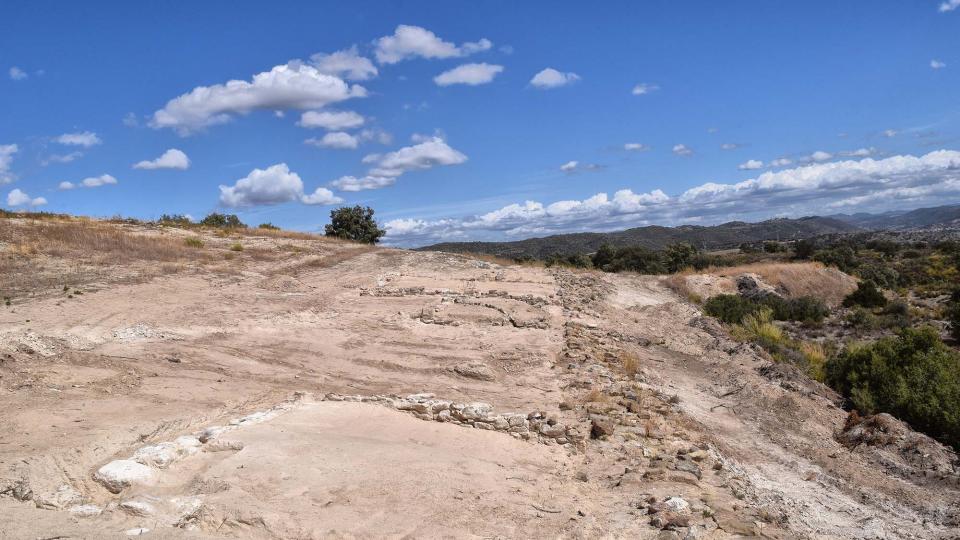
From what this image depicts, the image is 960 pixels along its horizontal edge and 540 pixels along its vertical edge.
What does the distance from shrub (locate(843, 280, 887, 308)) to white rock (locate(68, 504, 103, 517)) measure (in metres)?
26.3

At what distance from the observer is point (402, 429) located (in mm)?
7656

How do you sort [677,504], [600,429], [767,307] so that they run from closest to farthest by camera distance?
[677,504], [600,429], [767,307]

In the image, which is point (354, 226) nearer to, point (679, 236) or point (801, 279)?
point (801, 279)

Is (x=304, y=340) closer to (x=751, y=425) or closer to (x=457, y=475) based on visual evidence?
(x=457, y=475)

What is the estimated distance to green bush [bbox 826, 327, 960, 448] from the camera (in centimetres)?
897

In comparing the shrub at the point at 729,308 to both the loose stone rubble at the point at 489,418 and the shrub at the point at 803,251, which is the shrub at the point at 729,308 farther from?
the shrub at the point at 803,251

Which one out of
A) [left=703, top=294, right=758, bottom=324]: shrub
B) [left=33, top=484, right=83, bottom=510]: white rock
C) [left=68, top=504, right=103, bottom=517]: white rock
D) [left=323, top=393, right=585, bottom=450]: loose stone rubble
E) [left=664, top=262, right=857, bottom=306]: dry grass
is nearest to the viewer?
[left=68, top=504, right=103, bottom=517]: white rock

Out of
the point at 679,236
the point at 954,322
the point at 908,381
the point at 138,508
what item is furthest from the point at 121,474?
the point at 679,236

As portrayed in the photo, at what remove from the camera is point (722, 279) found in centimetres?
2567

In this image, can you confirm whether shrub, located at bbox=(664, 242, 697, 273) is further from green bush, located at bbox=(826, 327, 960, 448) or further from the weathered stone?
the weathered stone

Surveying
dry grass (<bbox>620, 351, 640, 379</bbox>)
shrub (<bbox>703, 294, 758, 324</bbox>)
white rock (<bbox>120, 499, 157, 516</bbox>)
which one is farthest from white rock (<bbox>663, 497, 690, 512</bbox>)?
shrub (<bbox>703, 294, 758, 324</bbox>)

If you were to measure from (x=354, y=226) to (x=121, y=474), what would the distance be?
3577cm

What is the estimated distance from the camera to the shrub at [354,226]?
133 feet

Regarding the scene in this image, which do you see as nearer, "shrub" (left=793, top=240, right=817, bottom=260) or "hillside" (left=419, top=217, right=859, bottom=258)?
"shrub" (left=793, top=240, right=817, bottom=260)
